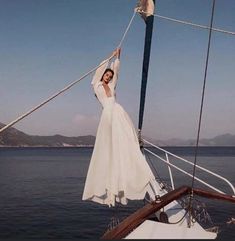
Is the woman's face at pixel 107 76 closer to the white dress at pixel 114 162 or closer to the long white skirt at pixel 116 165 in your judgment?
the white dress at pixel 114 162

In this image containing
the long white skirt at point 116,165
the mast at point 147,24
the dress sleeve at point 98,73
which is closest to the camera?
the long white skirt at point 116,165

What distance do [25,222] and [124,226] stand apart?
73.5 ft

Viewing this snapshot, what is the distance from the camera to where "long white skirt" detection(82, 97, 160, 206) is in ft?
21.5

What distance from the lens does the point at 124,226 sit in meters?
5.50

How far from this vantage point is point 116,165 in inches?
263

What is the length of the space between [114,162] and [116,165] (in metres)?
0.07

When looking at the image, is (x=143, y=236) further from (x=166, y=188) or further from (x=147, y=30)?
(x=166, y=188)

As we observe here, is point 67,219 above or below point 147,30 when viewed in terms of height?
below

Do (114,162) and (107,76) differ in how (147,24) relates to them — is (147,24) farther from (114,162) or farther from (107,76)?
(114,162)

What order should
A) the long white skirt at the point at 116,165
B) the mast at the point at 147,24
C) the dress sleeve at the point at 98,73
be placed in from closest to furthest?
1. the long white skirt at the point at 116,165
2. the dress sleeve at the point at 98,73
3. the mast at the point at 147,24

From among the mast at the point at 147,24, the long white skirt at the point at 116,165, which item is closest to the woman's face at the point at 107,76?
the long white skirt at the point at 116,165

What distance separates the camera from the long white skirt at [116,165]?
257 inches

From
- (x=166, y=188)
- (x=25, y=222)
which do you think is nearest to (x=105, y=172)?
(x=166, y=188)

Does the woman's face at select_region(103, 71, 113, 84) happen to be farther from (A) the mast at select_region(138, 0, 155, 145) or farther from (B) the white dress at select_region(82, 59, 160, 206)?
(A) the mast at select_region(138, 0, 155, 145)
